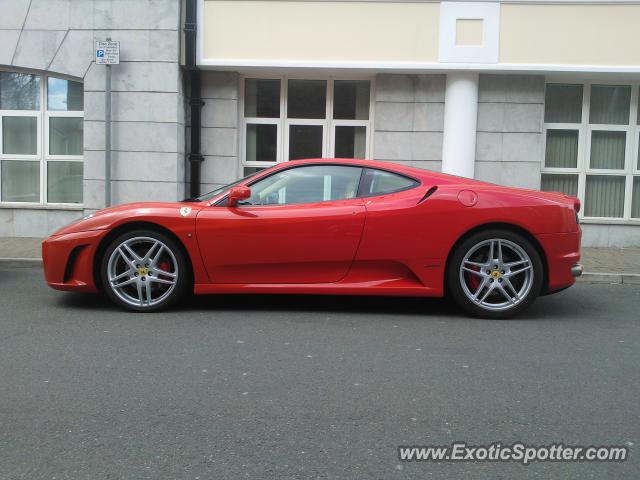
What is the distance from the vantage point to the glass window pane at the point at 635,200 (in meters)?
11.3


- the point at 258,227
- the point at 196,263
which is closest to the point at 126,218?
the point at 196,263

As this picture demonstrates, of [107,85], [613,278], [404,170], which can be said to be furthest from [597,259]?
[107,85]

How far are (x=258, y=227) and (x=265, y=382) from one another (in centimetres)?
205

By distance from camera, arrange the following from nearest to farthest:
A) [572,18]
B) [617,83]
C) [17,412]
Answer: [17,412] < [572,18] < [617,83]

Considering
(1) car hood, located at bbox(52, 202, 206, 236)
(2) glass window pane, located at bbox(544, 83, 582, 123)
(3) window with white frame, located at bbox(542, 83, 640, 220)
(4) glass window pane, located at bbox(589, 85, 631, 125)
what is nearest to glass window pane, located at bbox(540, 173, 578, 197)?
(3) window with white frame, located at bbox(542, 83, 640, 220)

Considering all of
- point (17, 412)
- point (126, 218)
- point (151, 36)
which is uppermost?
point (151, 36)

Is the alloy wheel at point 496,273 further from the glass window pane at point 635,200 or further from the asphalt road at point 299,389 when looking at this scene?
the glass window pane at point 635,200

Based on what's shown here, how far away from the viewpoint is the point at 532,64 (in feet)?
34.5

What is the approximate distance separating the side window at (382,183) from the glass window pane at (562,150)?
5.99 m

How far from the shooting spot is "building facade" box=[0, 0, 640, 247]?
1053 centimetres

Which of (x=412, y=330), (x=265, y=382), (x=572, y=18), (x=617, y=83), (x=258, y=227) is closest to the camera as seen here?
(x=265, y=382)

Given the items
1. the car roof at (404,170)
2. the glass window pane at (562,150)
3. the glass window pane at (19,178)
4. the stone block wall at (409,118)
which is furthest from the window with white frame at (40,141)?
the glass window pane at (562,150)

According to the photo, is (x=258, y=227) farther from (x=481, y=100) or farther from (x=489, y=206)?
(x=481, y=100)

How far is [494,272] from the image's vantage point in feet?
19.6
